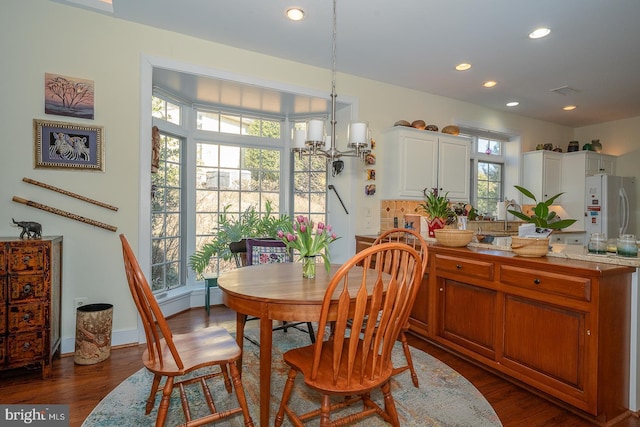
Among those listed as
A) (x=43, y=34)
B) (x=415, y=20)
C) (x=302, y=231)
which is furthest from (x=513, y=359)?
(x=43, y=34)

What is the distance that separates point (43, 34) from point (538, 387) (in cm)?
418

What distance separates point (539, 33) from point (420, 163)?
1.60 meters

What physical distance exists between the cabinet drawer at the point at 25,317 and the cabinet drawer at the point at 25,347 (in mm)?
44

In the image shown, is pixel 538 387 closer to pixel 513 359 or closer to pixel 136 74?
pixel 513 359

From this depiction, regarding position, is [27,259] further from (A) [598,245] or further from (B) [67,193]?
(A) [598,245]

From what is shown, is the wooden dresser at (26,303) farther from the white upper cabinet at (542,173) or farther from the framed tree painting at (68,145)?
the white upper cabinet at (542,173)

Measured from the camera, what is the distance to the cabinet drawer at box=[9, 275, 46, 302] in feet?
7.17

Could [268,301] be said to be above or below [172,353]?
above

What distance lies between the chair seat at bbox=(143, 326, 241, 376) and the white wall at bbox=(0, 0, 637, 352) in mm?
1363

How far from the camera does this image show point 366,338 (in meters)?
1.43

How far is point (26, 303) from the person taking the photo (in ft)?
7.29

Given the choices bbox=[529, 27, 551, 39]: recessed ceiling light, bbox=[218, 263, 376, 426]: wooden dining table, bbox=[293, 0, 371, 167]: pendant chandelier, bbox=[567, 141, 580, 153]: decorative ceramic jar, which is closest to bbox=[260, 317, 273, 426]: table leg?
bbox=[218, 263, 376, 426]: wooden dining table

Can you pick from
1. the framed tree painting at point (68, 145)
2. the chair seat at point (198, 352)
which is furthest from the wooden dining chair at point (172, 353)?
the framed tree painting at point (68, 145)

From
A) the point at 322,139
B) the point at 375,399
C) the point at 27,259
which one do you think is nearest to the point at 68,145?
the point at 27,259
